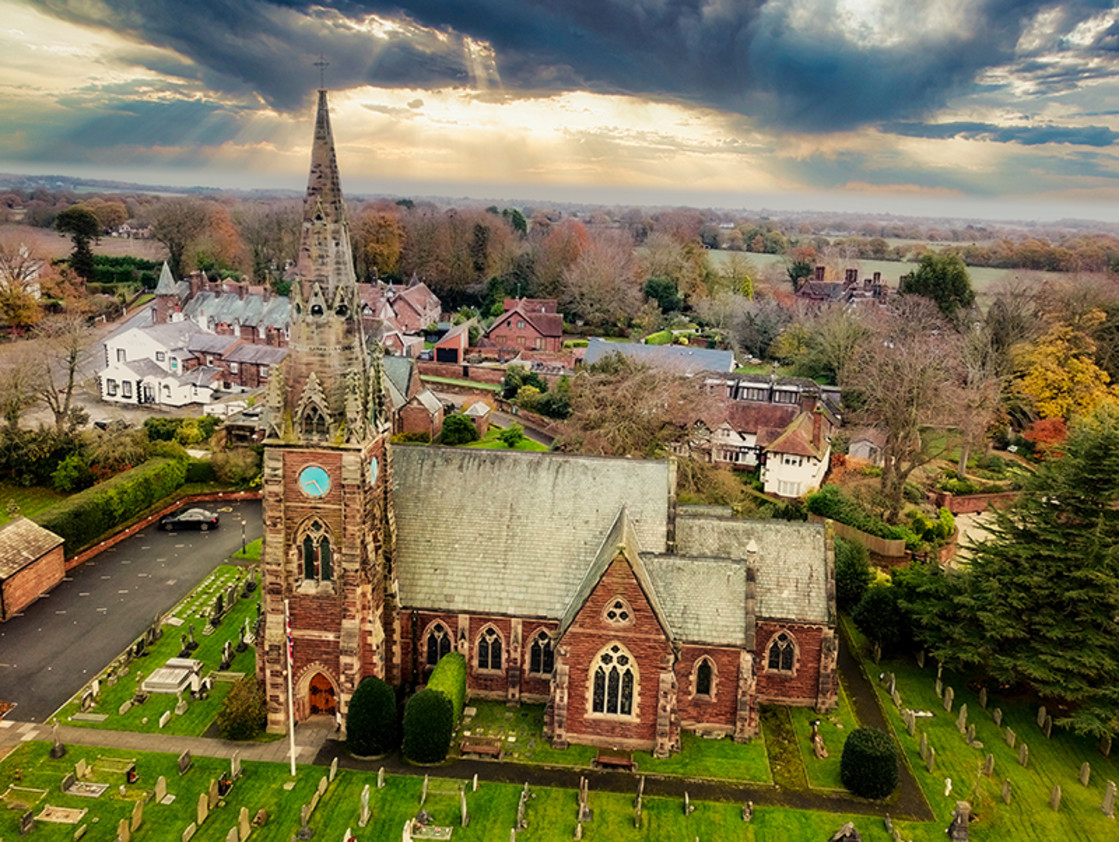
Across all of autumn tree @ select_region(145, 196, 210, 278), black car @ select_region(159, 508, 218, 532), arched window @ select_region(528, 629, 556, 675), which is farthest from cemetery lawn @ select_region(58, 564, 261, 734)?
autumn tree @ select_region(145, 196, 210, 278)

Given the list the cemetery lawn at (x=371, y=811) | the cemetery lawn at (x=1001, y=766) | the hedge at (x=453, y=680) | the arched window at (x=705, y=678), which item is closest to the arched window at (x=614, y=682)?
the arched window at (x=705, y=678)

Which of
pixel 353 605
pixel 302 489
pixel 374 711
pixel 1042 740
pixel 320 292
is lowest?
pixel 1042 740

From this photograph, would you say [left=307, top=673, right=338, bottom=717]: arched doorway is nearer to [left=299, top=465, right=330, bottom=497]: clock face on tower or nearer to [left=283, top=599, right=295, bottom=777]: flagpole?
[left=283, top=599, right=295, bottom=777]: flagpole

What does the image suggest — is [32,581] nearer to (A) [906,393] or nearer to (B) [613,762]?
(B) [613,762]

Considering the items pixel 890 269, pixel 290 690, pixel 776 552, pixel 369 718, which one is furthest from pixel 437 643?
pixel 890 269

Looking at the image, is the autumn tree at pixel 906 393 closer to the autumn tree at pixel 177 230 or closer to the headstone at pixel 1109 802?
the headstone at pixel 1109 802

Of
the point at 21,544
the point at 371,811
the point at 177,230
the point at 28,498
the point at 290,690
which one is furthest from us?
the point at 177,230

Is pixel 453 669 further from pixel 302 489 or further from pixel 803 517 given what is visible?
pixel 803 517

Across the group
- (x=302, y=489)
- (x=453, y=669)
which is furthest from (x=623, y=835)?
(x=302, y=489)
